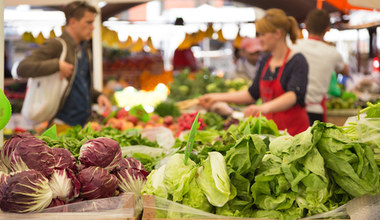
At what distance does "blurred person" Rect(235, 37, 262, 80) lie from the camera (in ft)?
29.1

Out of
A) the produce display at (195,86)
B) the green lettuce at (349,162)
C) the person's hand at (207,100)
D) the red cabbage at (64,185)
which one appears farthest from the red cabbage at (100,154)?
the produce display at (195,86)

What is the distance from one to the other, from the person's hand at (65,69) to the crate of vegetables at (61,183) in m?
2.64

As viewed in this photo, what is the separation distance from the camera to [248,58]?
9055 millimetres

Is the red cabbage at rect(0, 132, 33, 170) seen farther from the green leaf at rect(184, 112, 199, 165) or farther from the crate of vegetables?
the green leaf at rect(184, 112, 199, 165)

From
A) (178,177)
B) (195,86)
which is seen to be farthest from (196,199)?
(195,86)

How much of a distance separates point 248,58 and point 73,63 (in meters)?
4.97

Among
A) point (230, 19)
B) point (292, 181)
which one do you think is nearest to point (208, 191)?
point (292, 181)

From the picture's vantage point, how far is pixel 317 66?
470 cm

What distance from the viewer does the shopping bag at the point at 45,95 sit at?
4484 millimetres

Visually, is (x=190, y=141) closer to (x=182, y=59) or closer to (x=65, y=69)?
(x=65, y=69)

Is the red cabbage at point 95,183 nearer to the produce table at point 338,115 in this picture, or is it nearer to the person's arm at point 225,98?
the person's arm at point 225,98

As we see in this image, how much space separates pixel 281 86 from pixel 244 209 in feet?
7.97

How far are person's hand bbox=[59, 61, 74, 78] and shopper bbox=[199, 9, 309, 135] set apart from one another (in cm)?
126

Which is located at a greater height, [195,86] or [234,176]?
[234,176]
